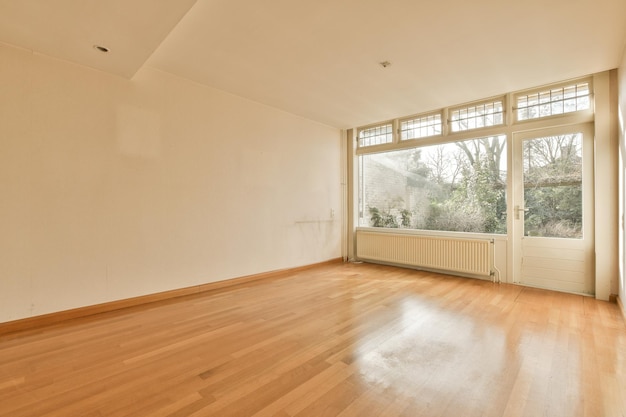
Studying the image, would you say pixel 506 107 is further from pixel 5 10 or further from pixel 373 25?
pixel 5 10

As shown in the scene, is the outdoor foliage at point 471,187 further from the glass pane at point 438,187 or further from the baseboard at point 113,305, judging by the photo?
the baseboard at point 113,305

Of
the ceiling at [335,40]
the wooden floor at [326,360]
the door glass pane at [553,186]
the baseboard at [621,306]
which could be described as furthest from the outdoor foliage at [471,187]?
the wooden floor at [326,360]

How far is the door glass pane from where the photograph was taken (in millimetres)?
4215

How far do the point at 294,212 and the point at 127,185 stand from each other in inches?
111

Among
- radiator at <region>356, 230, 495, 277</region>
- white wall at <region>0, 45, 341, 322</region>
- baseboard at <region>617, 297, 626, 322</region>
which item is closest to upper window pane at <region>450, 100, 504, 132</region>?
radiator at <region>356, 230, 495, 277</region>

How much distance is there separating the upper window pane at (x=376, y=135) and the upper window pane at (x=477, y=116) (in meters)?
1.28

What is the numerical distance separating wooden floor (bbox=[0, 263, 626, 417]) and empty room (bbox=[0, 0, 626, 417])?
2cm

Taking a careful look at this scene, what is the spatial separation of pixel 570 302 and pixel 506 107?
9.78 feet

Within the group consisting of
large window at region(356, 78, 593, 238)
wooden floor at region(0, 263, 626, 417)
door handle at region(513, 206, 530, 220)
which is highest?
large window at region(356, 78, 593, 238)

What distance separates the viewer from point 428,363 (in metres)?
2.30

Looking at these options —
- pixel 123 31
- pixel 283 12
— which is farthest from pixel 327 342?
pixel 123 31

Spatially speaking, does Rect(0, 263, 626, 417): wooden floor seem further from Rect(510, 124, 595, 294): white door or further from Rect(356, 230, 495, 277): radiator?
Rect(356, 230, 495, 277): radiator

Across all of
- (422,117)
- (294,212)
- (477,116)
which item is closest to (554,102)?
(477,116)

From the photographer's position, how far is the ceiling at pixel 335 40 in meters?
2.54
